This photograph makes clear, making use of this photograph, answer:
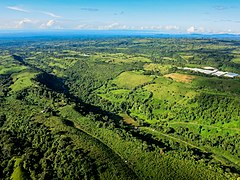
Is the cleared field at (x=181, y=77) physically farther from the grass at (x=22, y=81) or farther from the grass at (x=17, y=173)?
the grass at (x=17, y=173)

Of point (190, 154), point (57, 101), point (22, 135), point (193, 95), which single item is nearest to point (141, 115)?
point (193, 95)

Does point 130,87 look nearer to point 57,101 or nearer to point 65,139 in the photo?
point 57,101

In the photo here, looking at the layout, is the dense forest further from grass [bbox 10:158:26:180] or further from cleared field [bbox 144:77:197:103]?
cleared field [bbox 144:77:197:103]

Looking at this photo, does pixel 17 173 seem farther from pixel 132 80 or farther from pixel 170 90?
pixel 132 80

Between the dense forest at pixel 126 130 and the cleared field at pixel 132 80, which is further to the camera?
the cleared field at pixel 132 80

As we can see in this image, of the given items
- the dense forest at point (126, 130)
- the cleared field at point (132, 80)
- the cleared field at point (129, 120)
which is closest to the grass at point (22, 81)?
the dense forest at point (126, 130)
